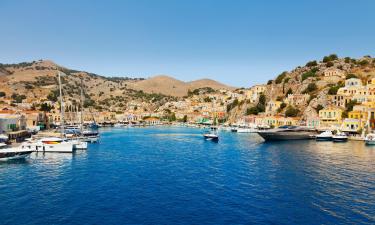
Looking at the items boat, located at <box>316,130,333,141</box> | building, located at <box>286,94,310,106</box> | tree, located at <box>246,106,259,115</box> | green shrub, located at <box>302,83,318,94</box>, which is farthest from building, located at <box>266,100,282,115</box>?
boat, located at <box>316,130,333,141</box>

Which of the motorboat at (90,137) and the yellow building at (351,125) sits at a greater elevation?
the yellow building at (351,125)

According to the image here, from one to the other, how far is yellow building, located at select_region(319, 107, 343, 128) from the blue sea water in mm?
53172

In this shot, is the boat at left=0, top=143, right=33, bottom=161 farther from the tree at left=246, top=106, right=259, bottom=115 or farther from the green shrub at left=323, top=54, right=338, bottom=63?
the green shrub at left=323, top=54, right=338, bottom=63

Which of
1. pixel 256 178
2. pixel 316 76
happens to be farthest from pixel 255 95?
pixel 256 178

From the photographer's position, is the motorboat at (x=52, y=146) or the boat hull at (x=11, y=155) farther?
the motorboat at (x=52, y=146)

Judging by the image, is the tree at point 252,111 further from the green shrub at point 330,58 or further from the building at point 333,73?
Result: the green shrub at point 330,58

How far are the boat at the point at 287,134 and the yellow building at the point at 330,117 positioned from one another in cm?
906

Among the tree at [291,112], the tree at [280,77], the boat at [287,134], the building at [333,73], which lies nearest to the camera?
the boat at [287,134]

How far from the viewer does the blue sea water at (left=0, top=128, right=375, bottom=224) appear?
24.4m

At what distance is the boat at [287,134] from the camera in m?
85.1

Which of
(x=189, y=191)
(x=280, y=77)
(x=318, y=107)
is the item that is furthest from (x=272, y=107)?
(x=189, y=191)

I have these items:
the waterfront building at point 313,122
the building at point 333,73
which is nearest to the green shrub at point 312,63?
the building at point 333,73

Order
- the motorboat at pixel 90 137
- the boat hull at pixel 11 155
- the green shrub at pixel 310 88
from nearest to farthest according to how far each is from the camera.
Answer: the boat hull at pixel 11 155, the motorboat at pixel 90 137, the green shrub at pixel 310 88

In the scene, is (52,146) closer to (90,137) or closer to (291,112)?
(90,137)
